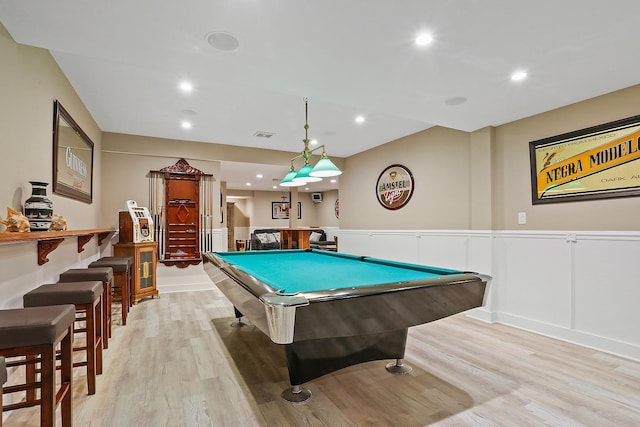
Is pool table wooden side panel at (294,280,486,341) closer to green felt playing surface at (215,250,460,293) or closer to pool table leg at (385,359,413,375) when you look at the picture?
green felt playing surface at (215,250,460,293)

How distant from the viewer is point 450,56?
2.43 m

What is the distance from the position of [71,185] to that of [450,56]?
146 inches

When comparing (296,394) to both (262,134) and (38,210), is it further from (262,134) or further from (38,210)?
(262,134)

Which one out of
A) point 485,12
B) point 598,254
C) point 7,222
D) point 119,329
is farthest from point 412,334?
point 7,222

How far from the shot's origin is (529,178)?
366cm

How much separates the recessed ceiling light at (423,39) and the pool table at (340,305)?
1.54 metres

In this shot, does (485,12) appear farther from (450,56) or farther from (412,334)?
(412,334)

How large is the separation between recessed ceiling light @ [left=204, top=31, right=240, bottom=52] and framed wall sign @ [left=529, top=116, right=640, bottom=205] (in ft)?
10.5

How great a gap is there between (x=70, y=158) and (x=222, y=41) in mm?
2247

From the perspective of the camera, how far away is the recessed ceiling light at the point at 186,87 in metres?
3.29

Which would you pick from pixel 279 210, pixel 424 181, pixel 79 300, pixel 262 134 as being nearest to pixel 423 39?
pixel 79 300

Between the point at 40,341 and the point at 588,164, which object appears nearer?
the point at 40,341

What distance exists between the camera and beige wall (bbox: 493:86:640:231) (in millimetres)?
2957

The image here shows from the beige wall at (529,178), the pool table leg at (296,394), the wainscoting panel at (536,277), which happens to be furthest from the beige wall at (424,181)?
the pool table leg at (296,394)
